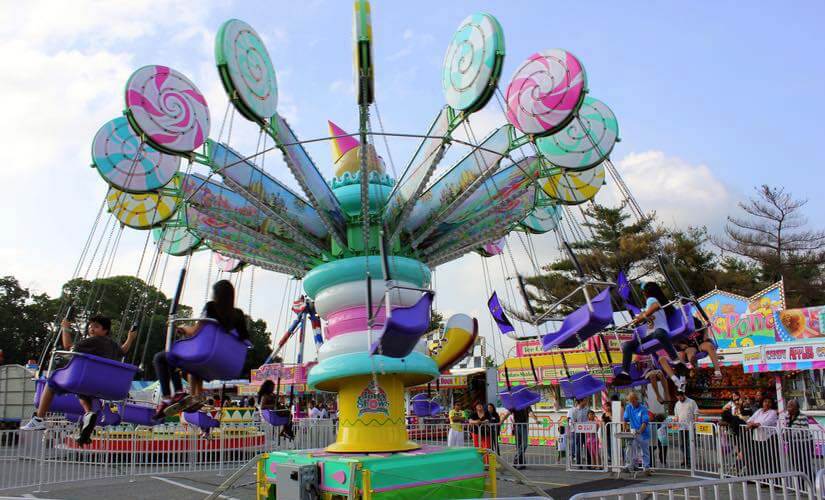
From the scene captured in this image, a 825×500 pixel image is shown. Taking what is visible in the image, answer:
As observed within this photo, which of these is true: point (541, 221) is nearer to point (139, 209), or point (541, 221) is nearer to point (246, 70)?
point (246, 70)

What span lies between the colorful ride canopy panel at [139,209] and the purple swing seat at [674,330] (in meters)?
6.42

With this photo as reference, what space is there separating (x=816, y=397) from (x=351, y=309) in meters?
14.7

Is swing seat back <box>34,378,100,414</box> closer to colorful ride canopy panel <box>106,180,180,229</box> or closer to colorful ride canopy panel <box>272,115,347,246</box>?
colorful ride canopy panel <box>106,180,180,229</box>

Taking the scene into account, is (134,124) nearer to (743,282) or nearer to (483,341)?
(483,341)

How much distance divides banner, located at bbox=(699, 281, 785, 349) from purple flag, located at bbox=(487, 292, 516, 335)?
12.5m

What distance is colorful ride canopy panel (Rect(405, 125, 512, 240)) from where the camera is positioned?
8.05 meters

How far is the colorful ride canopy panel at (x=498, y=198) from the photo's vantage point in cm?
859

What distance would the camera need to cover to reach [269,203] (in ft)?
26.1

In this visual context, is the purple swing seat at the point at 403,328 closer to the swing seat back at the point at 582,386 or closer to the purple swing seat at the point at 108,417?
the swing seat back at the point at 582,386

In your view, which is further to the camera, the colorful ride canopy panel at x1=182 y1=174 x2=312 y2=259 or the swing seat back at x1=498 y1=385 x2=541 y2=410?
the swing seat back at x1=498 y1=385 x2=541 y2=410

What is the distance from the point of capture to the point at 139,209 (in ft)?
31.6

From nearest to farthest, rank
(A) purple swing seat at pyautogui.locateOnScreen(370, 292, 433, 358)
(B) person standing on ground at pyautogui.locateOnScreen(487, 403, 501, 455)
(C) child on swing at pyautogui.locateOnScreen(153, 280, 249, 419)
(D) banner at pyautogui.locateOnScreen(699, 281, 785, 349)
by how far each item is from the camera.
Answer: (A) purple swing seat at pyautogui.locateOnScreen(370, 292, 433, 358) → (C) child on swing at pyautogui.locateOnScreen(153, 280, 249, 419) → (B) person standing on ground at pyautogui.locateOnScreen(487, 403, 501, 455) → (D) banner at pyautogui.locateOnScreen(699, 281, 785, 349)

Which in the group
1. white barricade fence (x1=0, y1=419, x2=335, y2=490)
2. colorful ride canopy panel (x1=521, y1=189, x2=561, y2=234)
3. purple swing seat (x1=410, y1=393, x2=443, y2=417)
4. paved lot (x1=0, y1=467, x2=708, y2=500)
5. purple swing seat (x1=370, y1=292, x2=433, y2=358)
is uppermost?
colorful ride canopy panel (x1=521, y1=189, x2=561, y2=234)

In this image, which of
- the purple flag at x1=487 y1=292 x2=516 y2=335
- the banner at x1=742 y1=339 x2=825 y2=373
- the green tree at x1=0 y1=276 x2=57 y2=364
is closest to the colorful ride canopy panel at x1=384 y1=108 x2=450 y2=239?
the purple flag at x1=487 y1=292 x2=516 y2=335
